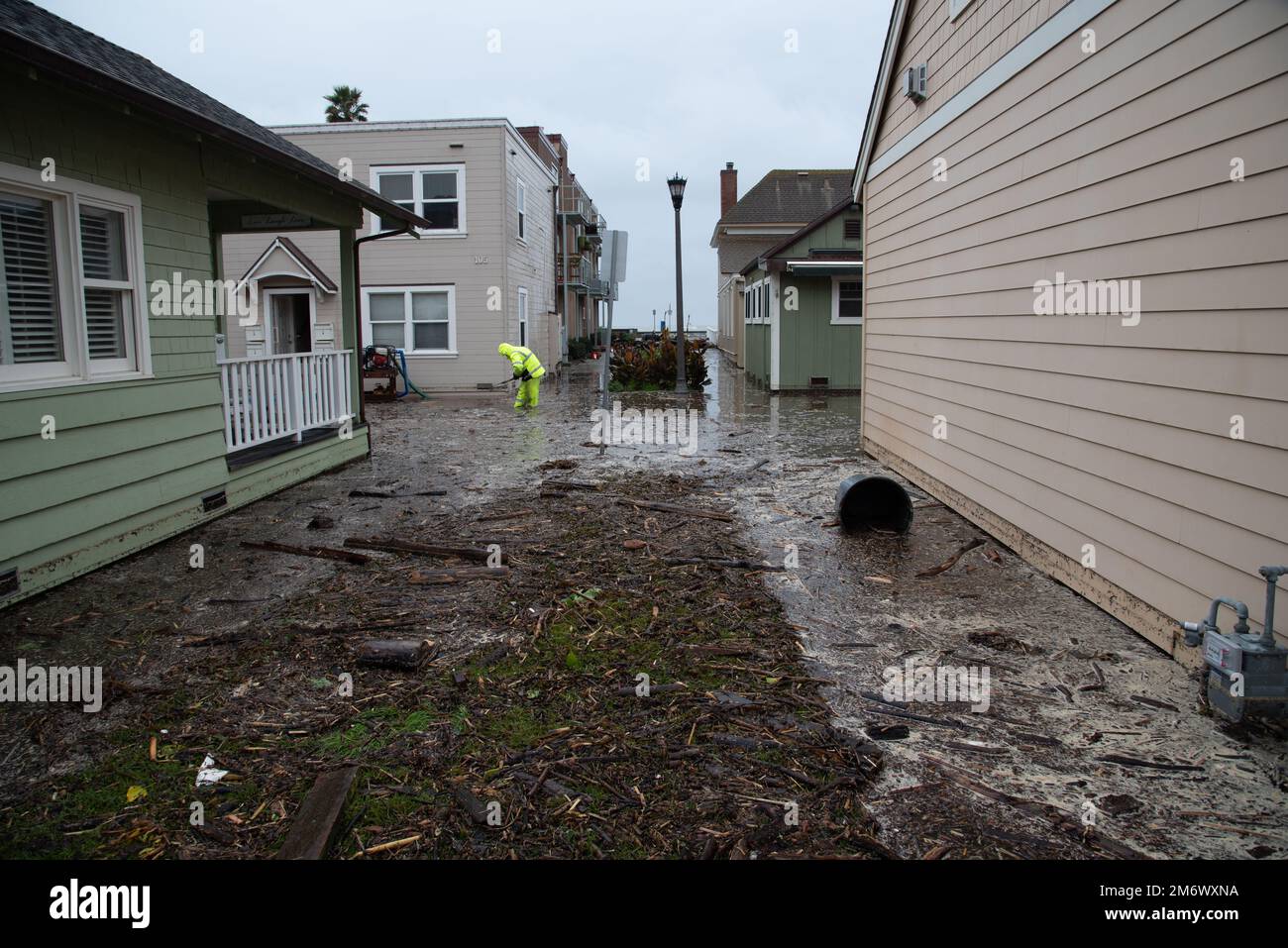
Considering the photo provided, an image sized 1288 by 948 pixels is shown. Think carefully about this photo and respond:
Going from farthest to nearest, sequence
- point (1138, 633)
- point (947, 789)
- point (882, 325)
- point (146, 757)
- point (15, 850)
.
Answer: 1. point (882, 325)
2. point (1138, 633)
3. point (146, 757)
4. point (947, 789)
5. point (15, 850)

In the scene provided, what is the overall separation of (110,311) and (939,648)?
632 cm

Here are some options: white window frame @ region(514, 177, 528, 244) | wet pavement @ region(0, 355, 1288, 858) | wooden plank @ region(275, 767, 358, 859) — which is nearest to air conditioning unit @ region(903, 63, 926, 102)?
wet pavement @ region(0, 355, 1288, 858)

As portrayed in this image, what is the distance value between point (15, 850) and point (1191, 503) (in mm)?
5177

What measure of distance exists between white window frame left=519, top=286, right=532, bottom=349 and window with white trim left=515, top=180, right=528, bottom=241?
149 cm

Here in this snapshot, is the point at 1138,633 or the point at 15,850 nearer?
the point at 15,850

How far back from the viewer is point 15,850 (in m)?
2.93

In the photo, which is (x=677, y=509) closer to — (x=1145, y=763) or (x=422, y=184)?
(x=1145, y=763)

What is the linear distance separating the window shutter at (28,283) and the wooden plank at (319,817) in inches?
161

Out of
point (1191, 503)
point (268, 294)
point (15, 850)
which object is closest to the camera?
point (15, 850)

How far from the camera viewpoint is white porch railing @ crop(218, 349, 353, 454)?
8.70 meters

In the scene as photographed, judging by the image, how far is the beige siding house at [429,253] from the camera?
71.4 feet

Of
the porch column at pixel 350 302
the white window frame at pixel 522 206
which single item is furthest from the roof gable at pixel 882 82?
the white window frame at pixel 522 206
